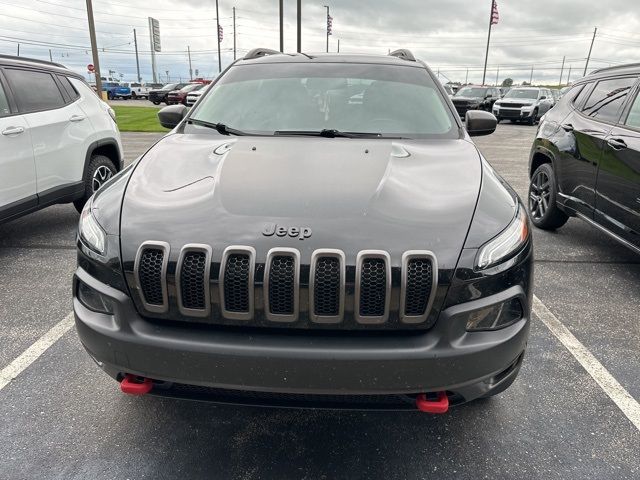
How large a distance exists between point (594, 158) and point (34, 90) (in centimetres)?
538

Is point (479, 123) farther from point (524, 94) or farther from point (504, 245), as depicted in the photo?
point (524, 94)

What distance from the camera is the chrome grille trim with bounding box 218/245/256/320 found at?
5.89ft

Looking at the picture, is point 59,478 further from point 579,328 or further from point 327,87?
point 579,328

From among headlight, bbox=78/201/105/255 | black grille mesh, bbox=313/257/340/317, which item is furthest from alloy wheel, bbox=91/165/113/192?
black grille mesh, bbox=313/257/340/317

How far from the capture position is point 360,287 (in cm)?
178

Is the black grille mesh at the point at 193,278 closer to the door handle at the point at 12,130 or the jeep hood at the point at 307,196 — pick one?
the jeep hood at the point at 307,196

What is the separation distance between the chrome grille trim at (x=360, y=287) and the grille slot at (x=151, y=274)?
0.72m

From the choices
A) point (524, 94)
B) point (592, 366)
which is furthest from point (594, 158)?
point (524, 94)

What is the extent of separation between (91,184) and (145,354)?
4.35 meters

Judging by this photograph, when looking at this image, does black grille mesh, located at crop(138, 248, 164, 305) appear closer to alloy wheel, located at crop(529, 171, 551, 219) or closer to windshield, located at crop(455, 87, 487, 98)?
alloy wheel, located at crop(529, 171, 551, 219)

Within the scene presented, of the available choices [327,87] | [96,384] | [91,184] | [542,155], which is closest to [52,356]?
[96,384]

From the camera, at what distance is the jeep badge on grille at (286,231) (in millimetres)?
1866

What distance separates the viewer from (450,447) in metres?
2.28

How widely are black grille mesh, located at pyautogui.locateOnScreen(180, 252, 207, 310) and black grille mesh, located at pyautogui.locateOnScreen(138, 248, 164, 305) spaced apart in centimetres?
9
